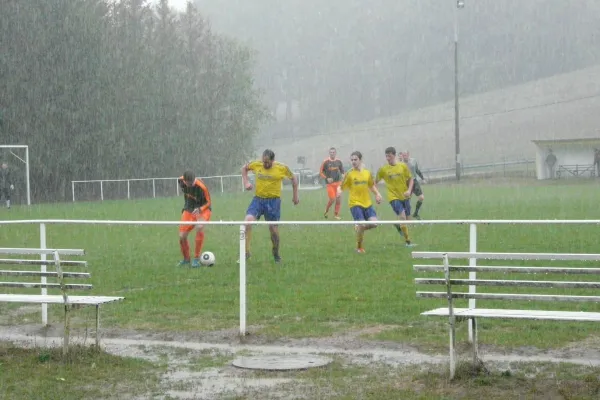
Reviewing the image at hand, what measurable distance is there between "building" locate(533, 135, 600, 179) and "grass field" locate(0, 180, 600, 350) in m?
33.4

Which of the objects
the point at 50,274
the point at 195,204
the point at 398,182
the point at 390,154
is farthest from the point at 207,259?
the point at 50,274

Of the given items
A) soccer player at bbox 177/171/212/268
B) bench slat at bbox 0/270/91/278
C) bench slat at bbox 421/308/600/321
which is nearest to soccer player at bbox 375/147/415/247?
soccer player at bbox 177/171/212/268

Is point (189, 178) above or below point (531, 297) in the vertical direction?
above

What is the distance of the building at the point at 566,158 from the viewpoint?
6000cm

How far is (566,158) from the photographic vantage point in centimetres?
6131

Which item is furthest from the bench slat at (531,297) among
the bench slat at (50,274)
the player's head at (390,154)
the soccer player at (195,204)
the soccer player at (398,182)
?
the soccer player at (398,182)

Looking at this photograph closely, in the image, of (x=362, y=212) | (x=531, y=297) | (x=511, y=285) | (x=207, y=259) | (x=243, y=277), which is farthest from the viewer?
(x=362, y=212)

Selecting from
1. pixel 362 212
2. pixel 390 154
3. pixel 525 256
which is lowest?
pixel 525 256

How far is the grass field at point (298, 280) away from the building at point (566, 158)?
110ft

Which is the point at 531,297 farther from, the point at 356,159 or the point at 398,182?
the point at 398,182

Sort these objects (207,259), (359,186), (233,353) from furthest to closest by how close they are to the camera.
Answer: (359,186) < (207,259) < (233,353)

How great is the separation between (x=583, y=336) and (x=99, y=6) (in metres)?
47.9

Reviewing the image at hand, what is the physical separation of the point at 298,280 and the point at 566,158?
50.3m

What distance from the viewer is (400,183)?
1884cm
